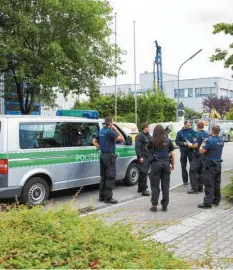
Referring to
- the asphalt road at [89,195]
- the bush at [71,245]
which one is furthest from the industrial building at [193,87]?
the bush at [71,245]

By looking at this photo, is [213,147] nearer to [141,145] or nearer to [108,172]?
[141,145]

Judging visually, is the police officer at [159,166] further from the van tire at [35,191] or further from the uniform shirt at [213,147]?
the van tire at [35,191]

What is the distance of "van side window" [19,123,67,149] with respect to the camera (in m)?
7.89

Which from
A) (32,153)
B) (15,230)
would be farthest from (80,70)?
(15,230)

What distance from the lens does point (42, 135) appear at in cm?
824

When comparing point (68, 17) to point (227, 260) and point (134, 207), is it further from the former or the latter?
point (227, 260)

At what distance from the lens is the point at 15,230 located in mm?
3510

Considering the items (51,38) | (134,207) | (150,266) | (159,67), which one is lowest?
(134,207)

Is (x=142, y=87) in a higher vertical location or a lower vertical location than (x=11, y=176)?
higher

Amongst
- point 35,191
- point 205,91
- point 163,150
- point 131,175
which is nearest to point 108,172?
point 163,150

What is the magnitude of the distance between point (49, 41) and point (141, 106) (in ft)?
67.8

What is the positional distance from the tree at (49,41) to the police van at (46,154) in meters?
6.27

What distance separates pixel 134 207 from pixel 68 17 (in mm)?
10377

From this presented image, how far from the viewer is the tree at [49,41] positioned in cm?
1551
